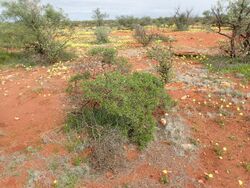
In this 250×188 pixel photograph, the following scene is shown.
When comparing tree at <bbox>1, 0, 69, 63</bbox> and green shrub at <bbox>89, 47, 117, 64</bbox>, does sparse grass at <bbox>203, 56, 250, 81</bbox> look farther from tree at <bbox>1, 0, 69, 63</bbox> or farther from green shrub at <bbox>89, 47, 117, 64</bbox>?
tree at <bbox>1, 0, 69, 63</bbox>

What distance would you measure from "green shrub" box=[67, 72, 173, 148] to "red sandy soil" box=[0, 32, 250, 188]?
1.42ft

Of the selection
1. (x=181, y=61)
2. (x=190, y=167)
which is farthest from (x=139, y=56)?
(x=190, y=167)

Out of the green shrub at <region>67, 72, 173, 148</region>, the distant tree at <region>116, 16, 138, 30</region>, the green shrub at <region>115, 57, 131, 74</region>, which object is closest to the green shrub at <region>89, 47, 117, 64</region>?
the green shrub at <region>115, 57, 131, 74</region>

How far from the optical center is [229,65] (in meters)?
11.9

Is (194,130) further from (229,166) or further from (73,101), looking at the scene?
(73,101)

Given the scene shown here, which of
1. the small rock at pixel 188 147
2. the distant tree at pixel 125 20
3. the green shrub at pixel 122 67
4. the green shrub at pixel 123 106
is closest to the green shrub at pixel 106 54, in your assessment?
the green shrub at pixel 122 67

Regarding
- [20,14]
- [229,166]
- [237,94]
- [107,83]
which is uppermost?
[20,14]

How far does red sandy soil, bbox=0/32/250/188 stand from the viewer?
5973 mm

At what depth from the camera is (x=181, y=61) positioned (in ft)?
42.7

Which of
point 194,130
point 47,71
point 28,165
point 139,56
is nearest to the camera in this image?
point 28,165

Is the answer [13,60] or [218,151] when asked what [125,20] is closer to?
[13,60]

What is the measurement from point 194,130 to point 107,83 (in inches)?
89.8

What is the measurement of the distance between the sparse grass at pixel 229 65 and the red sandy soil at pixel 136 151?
62cm

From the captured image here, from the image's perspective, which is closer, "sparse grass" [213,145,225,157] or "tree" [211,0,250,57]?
"sparse grass" [213,145,225,157]
